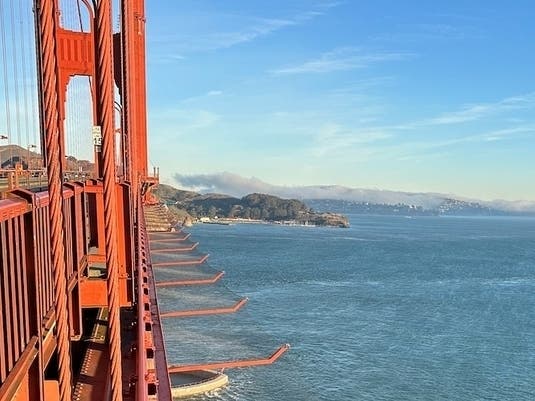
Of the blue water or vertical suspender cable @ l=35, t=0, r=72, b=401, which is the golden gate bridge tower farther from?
the blue water

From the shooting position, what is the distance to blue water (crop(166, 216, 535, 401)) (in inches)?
842

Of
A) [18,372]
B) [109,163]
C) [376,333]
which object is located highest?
[109,163]

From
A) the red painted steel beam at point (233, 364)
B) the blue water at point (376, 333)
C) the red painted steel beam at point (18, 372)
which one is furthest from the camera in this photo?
the blue water at point (376, 333)

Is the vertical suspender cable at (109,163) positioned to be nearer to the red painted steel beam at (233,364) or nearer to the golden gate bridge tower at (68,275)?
the golden gate bridge tower at (68,275)

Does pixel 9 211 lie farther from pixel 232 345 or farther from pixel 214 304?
pixel 214 304

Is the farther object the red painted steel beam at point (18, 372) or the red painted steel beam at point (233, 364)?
the red painted steel beam at point (233, 364)

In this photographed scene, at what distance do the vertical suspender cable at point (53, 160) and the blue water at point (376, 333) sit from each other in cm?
1749

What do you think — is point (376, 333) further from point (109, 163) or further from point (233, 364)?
point (109, 163)

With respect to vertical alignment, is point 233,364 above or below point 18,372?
below

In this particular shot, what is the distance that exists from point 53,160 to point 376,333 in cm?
2866

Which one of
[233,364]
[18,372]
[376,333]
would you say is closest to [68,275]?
[18,372]

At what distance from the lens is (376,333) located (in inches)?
1139

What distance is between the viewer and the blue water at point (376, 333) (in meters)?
21.4

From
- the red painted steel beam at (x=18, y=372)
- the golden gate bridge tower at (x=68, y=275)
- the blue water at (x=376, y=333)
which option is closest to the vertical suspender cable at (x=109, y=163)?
the golden gate bridge tower at (x=68, y=275)
